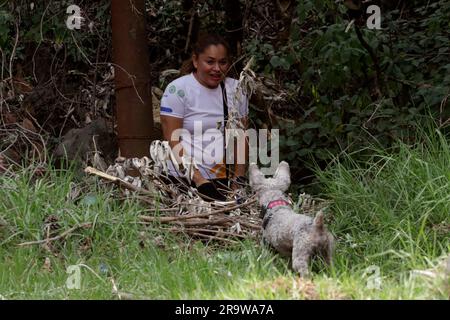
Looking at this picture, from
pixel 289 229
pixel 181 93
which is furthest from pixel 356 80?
pixel 289 229

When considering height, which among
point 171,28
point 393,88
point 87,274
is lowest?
point 87,274

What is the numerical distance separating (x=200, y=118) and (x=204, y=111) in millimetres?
59

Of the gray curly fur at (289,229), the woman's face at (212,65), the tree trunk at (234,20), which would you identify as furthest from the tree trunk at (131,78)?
the tree trunk at (234,20)

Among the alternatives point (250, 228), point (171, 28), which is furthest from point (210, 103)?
point (171, 28)

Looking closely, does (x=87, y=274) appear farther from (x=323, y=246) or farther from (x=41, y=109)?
(x=41, y=109)

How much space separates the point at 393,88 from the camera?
752cm

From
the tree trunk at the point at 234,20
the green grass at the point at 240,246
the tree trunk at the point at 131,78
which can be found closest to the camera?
the green grass at the point at 240,246

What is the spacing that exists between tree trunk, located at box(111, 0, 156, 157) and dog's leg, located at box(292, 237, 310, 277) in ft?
8.79

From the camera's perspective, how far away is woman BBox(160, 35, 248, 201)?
6578 mm

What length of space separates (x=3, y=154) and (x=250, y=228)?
2191 mm

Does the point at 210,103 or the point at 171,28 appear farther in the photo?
the point at 171,28

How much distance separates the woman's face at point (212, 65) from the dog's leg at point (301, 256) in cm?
236

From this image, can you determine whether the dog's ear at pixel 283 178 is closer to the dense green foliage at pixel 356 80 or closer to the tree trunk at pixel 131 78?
the dense green foliage at pixel 356 80

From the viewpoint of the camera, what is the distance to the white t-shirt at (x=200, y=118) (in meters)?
6.58
